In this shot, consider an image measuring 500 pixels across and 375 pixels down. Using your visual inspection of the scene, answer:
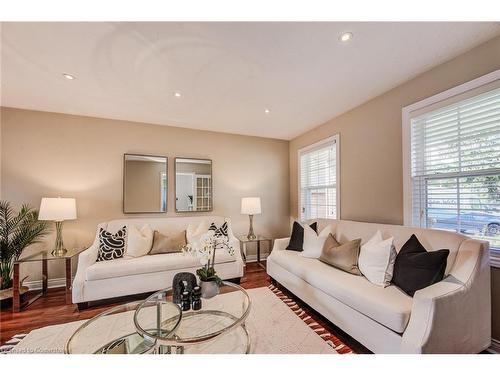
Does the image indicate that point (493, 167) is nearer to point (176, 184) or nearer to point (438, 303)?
point (438, 303)

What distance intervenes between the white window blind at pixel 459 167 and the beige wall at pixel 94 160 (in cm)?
252

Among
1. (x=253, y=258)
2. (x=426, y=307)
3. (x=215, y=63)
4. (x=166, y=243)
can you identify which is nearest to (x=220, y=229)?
(x=166, y=243)

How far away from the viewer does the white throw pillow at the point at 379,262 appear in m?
1.72

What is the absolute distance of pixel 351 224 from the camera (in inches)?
96.2

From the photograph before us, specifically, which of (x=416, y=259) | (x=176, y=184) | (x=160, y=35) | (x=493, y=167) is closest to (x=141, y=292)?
(x=176, y=184)

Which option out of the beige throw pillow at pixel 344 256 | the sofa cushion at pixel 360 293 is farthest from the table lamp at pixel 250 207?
the beige throw pillow at pixel 344 256

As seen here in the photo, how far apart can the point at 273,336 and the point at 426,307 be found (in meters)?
1.15

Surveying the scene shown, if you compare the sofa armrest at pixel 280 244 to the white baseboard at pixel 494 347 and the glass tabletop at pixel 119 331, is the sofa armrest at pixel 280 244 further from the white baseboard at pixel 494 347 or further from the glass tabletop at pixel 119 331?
the white baseboard at pixel 494 347

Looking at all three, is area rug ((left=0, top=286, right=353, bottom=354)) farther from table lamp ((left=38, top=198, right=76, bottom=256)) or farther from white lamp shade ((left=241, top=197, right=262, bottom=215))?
white lamp shade ((left=241, top=197, right=262, bottom=215))

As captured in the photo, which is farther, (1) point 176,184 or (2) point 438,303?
(1) point 176,184

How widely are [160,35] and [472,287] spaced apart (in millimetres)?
2804

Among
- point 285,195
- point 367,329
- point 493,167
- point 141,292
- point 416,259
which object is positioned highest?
point 493,167

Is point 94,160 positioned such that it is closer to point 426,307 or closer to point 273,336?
point 273,336

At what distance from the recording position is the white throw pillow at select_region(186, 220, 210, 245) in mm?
2922
